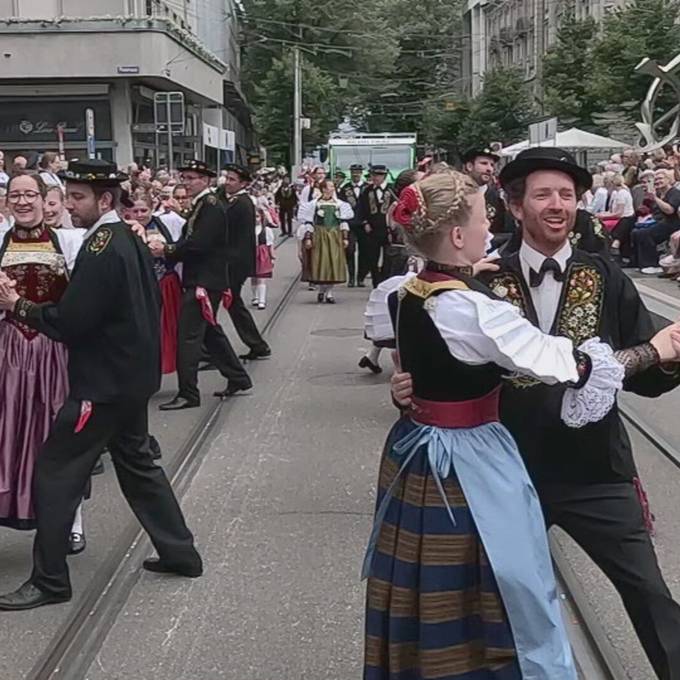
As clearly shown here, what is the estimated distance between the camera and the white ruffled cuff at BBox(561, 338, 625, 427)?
3.38 metres

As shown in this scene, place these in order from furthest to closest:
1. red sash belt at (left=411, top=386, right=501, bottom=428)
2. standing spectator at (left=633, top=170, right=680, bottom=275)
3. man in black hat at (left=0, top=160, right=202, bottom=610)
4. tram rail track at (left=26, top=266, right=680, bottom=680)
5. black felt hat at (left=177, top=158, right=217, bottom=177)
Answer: standing spectator at (left=633, top=170, right=680, bottom=275)
black felt hat at (left=177, top=158, right=217, bottom=177)
man in black hat at (left=0, top=160, right=202, bottom=610)
tram rail track at (left=26, top=266, right=680, bottom=680)
red sash belt at (left=411, top=386, right=501, bottom=428)

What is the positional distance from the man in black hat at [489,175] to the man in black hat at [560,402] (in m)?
4.26

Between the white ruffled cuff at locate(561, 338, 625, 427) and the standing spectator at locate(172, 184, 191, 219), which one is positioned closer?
the white ruffled cuff at locate(561, 338, 625, 427)

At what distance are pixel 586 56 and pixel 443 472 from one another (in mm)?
44195

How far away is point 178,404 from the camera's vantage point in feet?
31.3

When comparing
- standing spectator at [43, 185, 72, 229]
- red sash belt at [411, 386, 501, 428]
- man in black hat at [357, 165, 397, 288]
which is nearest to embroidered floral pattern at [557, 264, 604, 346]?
red sash belt at [411, 386, 501, 428]

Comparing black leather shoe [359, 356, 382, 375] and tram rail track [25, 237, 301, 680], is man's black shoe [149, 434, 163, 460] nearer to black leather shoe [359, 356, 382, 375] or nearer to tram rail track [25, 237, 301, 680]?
tram rail track [25, 237, 301, 680]

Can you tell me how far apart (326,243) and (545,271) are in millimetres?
13449

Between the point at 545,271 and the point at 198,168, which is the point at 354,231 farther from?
the point at 545,271

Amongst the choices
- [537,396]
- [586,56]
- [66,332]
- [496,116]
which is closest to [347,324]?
[66,332]

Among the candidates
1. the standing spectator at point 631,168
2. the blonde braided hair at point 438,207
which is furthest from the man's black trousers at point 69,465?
the standing spectator at point 631,168

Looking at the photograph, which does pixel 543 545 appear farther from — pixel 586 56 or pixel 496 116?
pixel 496 116

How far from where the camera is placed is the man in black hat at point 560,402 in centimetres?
380

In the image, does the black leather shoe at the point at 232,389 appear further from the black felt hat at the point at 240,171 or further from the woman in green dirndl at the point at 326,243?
the woman in green dirndl at the point at 326,243
